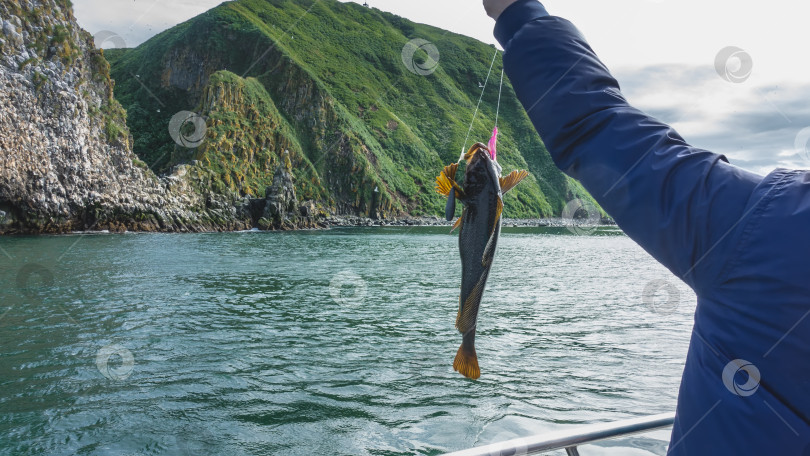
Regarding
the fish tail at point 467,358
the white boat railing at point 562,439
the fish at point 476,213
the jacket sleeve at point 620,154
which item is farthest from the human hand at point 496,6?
the white boat railing at point 562,439

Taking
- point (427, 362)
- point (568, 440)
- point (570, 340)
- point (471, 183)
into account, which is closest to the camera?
point (471, 183)

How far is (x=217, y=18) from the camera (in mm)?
150125

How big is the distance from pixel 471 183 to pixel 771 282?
4.64 ft

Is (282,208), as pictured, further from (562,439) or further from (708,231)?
(708,231)

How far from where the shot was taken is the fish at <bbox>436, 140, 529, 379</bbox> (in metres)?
2.25

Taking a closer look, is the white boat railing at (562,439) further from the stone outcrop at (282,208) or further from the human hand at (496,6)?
the stone outcrop at (282,208)

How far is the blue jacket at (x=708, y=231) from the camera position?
3.10 ft

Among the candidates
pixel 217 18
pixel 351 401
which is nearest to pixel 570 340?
pixel 351 401

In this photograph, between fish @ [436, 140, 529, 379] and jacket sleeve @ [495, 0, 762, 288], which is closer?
jacket sleeve @ [495, 0, 762, 288]

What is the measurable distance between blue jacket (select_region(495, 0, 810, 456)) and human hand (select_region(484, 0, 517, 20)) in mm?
116

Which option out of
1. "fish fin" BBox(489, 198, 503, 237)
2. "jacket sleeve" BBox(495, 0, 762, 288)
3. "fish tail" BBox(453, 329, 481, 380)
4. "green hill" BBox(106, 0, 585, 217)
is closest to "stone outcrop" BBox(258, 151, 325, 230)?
"green hill" BBox(106, 0, 585, 217)

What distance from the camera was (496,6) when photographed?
1371 mm

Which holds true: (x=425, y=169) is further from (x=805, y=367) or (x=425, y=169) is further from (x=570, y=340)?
(x=805, y=367)

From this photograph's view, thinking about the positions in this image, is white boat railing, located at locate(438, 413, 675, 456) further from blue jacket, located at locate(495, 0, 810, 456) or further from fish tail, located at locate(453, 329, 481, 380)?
blue jacket, located at locate(495, 0, 810, 456)
